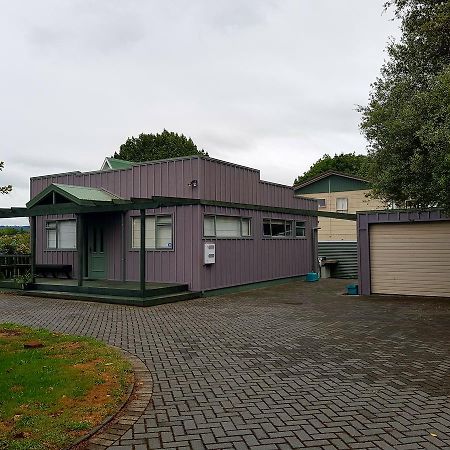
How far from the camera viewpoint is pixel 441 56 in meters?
10.5

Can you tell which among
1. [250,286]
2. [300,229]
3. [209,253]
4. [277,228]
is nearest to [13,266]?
[209,253]

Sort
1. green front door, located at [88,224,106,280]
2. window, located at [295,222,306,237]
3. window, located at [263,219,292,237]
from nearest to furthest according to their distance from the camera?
green front door, located at [88,224,106,280] < window, located at [263,219,292,237] < window, located at [295,222,306,237]

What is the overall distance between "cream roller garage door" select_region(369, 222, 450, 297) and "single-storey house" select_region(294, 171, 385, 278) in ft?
41.6

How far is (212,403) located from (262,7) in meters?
7.83

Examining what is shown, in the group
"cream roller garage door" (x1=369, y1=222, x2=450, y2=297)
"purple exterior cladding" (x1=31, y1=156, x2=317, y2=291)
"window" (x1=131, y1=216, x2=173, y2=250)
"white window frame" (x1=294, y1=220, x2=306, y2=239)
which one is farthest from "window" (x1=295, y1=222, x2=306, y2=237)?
"window" (x1=131, y1=216, x2=173, y2=250)

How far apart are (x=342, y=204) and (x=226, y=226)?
64.3 feet

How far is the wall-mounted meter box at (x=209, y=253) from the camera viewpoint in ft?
48.7

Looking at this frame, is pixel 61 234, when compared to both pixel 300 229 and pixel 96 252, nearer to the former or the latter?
pixel 96 252

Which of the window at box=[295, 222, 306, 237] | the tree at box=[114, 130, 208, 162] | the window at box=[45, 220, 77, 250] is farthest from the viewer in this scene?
the tree at box=[114, 130, 208, 162]

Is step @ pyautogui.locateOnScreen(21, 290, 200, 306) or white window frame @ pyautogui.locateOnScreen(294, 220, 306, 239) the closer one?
step @ pyautogui.locateOnScreen(21, 290, 200, 306)

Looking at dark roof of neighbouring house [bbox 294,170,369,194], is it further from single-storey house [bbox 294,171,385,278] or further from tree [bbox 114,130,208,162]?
tree [bbox 114,130,208,162]

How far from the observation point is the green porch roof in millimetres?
14734

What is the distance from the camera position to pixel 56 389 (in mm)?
5180

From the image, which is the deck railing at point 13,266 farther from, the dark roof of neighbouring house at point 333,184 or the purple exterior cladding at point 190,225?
the dark roof of neighbouring house at point 333,184
